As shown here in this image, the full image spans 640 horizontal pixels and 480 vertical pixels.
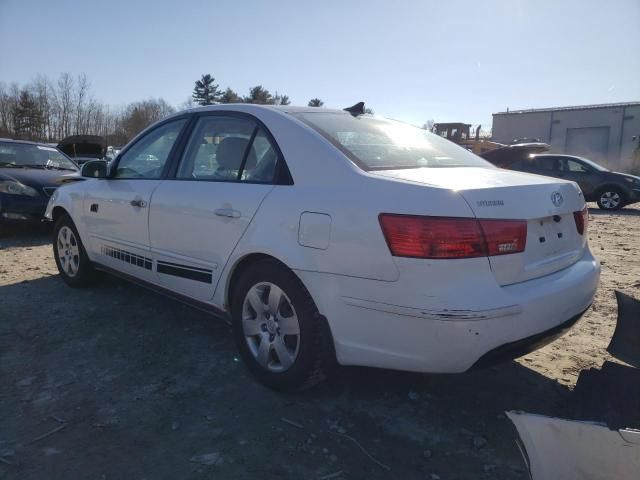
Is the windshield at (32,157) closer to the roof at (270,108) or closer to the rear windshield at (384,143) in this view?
the roof at (270,108)

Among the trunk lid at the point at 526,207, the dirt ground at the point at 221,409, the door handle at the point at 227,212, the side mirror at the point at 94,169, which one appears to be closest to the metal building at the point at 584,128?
the side mirror at the point at 94,169

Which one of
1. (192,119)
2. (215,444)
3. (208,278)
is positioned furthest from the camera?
(192,119)

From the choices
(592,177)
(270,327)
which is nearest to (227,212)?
(270,327)

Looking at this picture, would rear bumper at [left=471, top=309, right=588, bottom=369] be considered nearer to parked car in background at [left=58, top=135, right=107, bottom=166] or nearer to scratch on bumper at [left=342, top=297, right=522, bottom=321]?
scratch on bumper at [left=342, top=297, right=522, bottom=321]

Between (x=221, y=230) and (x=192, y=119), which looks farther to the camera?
(x=192, y=119)

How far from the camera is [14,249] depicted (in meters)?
6.77

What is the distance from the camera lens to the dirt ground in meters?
2.20

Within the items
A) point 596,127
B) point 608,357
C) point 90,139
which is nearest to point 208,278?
point 608,357

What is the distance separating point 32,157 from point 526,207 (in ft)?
28.5

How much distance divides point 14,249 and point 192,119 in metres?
4.74

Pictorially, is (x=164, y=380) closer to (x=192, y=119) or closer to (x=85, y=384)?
(x=85, y=384)

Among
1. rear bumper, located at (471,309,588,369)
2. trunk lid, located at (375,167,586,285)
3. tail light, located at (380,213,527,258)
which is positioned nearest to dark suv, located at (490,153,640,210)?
trunk lid, located at (375,167,586,285)

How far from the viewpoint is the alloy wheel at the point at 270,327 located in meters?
2.65

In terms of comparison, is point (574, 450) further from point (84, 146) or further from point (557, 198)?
point (84, 146)
